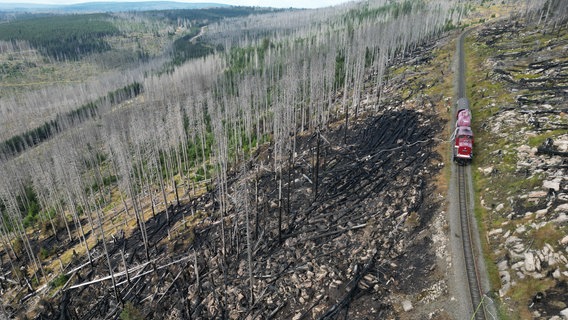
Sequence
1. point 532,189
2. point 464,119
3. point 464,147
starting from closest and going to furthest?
1. point 532,189
2. point 464,147
3. point 464,119

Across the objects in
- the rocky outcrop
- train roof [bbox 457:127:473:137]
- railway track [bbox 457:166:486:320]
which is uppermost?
train roof [bbox 457:127:473:137]

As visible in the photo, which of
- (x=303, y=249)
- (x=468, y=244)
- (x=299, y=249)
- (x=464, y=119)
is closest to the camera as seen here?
(x=468, y=244)

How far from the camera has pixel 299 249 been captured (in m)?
34.7

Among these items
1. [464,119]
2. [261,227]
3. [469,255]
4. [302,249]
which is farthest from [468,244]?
[261,227]

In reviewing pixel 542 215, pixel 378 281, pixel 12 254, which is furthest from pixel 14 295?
pixel 542 215

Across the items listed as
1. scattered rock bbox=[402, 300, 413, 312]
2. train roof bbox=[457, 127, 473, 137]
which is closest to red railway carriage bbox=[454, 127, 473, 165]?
train roof bbox=[457, 127, 473, 137]

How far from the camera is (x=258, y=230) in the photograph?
4031 cm

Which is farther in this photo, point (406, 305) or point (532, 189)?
point (532, 189)

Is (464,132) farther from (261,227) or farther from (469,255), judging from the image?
(261,227)

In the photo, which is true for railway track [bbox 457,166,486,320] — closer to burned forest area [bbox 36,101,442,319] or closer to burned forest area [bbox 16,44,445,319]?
burned forest area [bbox 16,44,445,319]

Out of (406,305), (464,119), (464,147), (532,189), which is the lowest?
(406,305)

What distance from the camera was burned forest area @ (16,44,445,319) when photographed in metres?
28.0

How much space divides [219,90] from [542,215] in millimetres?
113585

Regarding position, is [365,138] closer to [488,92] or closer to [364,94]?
[488,92]
